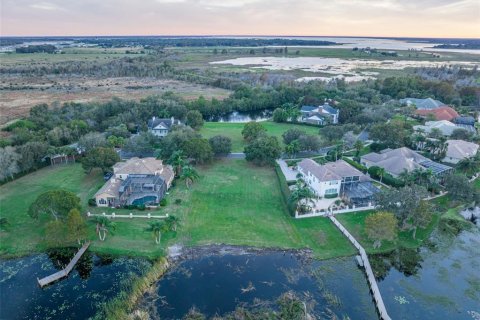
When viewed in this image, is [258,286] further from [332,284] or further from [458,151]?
[458,151]

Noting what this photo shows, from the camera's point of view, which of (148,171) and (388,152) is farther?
(388,152)

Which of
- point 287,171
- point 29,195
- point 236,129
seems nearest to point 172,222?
point 29,195

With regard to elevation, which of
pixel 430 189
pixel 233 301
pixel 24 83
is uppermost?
pixel 24 83

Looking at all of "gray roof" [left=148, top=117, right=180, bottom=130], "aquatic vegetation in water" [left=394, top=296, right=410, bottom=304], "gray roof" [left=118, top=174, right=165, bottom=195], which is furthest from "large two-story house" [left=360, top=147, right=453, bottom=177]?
"gray roof" [left=148, top=117, right=180, bottom=130]

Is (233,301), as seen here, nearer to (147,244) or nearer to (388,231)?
(147,244)

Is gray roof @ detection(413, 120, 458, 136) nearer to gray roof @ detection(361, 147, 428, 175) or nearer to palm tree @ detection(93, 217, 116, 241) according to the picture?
gray roof @ detection(361, 147, 428, 175)

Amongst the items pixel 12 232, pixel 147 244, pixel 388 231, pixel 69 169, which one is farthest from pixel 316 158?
pixel 12 232

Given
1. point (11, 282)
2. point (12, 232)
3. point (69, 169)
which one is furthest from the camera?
point (69, 169)
